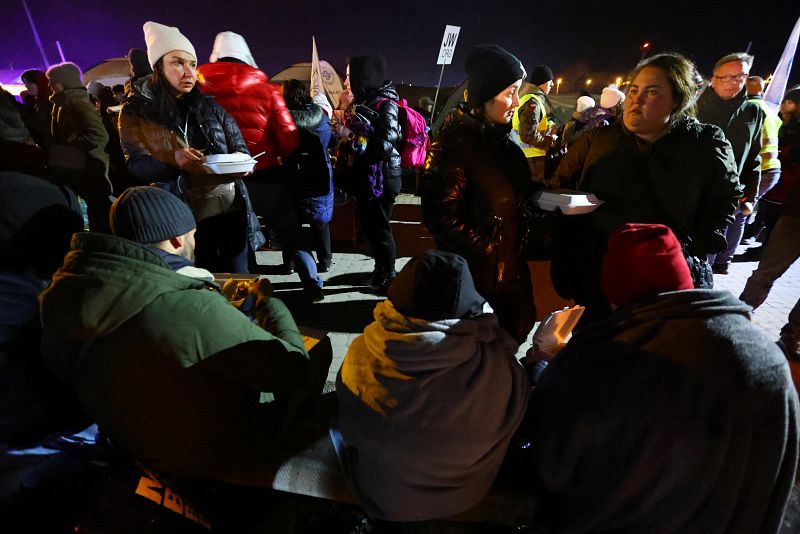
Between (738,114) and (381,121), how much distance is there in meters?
3.67

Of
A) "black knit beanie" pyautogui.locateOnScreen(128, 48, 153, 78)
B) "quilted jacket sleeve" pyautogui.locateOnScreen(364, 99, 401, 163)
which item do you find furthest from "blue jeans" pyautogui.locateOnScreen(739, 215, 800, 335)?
"black knit beanie" pyautogui.locateOnScreen(128, 48, 153, 78)

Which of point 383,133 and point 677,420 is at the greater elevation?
point 383,133

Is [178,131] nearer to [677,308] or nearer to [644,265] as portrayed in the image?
[644,265]

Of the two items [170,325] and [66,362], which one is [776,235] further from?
[66,362]

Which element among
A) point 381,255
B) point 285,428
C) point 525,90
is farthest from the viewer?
point 525,90

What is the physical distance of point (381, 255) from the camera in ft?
14.7

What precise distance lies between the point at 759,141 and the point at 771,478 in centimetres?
439

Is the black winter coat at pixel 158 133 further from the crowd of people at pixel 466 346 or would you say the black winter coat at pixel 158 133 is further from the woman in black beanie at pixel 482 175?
the woman in black beanie at pixel 482 175

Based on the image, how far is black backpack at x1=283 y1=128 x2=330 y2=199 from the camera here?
4.00 metres

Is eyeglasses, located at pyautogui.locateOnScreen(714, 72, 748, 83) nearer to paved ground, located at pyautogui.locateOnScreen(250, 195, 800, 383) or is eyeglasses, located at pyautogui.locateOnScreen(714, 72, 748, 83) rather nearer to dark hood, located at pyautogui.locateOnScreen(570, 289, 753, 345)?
paved ground, located at pyautogui.locateOnScreen(250, 195, 800, 383)

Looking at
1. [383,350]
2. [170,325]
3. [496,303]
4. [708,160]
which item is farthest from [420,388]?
[708,160]

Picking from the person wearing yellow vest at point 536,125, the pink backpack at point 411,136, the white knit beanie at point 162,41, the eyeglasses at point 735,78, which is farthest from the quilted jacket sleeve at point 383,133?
the eyeglasses at point 735,78

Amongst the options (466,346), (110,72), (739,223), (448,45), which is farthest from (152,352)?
(110,72)

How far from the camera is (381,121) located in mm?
3979
